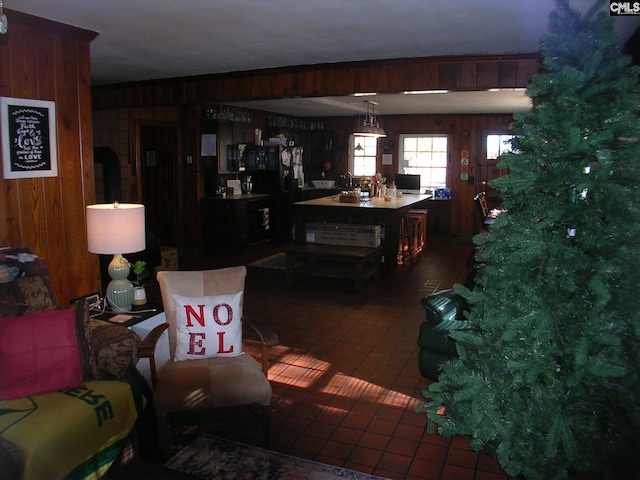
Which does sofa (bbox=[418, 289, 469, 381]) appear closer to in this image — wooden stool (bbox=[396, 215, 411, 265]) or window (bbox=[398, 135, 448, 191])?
wooden stool (bbox=[396, 215, 411, 265])

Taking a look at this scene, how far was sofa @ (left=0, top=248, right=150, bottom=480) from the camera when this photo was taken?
90.1 inches

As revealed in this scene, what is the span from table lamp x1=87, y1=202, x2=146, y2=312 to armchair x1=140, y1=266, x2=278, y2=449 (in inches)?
14.0

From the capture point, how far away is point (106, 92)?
21.3ft

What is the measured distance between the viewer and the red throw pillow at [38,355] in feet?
8.38

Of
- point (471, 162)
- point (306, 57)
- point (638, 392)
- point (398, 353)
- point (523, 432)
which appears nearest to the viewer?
point (638, 392)

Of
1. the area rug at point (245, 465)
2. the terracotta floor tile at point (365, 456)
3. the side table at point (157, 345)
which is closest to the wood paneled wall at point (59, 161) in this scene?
the side table at point (157, 345)

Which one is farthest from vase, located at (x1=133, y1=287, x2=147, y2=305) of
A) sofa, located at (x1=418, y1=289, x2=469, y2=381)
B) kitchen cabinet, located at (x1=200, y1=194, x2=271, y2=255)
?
kitchen cabinet, located at (x1=200, y1=194, x2=271, y2=255)

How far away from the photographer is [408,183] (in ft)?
33.2

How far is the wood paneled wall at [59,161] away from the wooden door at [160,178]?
4.17 meters

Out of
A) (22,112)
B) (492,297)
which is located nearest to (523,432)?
(492,297)

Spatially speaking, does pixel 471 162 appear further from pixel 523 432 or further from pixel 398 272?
pixel 523 432

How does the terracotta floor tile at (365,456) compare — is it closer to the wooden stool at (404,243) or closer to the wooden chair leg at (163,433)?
the wooden chair leg at (163,433)

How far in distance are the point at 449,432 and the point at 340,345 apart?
84.3 inches

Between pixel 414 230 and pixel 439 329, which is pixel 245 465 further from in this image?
pixel 414 230
